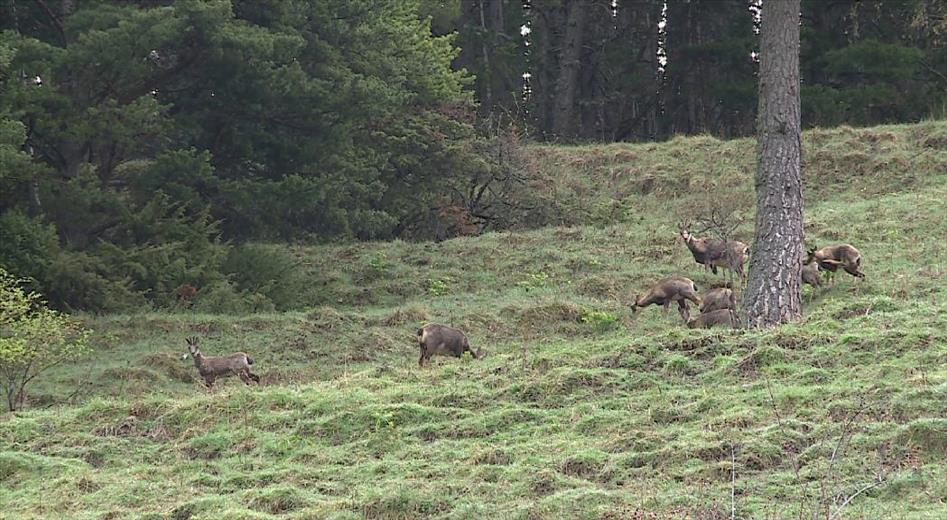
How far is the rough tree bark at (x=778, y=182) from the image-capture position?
47.1 feet

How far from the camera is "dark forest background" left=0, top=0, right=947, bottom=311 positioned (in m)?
19.4

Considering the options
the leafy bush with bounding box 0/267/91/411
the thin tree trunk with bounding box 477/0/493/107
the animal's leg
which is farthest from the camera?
the thin tree trunk with bounding box 477/0/493/107

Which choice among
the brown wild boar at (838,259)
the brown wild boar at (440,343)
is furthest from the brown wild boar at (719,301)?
the brown wild boar at (440,343)

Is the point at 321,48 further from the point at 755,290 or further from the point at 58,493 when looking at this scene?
the point at 58,493

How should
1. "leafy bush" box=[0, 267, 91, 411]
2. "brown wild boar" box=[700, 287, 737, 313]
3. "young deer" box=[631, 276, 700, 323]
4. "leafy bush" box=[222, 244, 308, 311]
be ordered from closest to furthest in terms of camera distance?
"leafy bush" box=[0, 267, 91, 411] < "brown wild boar" box=[700, 287, 737, 313] < "young deer" box=[631, 276, 700, 323] < "leafy bush" box=[222, 244, 308, 311]

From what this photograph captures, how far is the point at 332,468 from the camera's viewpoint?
35.2 feet

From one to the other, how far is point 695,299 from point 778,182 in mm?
2993

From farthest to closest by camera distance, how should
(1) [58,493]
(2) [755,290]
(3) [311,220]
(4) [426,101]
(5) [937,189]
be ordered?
(4) [426,101], (3) [311,220], (5) [937,189], (2) [755,290], (1) [58,493]

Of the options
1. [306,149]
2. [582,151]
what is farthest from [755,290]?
[582,151]

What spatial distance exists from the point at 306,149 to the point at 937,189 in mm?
12346

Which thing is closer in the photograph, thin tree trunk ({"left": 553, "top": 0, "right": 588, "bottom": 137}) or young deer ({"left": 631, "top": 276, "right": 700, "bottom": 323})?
young deer ({"left": 631, "top": 276, "right": 700, "bottom": 323})

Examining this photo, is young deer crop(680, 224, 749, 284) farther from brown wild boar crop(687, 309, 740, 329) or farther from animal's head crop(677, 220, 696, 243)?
brown wild boar crop(687, 309, 740, 329)

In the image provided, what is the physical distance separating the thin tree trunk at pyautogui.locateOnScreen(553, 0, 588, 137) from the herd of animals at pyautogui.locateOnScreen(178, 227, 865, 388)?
1740cm

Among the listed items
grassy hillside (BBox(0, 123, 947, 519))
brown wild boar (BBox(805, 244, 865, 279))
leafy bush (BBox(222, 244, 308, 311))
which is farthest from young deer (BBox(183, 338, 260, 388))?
brown wild boar (BBox(805, 244, 865, 279))
